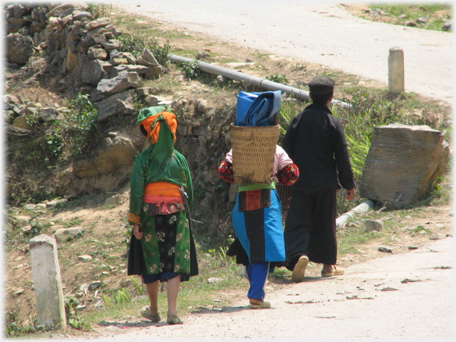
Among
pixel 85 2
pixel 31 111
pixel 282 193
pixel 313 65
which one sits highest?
pixel 85 2

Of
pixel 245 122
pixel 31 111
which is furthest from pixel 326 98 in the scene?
pixel 31 111

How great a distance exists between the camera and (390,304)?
397cm

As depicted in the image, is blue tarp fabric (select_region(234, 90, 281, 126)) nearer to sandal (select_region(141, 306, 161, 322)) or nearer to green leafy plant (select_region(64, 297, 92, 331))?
sandal (select_region(141, 306, 161, 322))

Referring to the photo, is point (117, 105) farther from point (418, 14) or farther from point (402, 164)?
point (418, 14)

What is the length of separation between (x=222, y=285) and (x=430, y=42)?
9.22 meters

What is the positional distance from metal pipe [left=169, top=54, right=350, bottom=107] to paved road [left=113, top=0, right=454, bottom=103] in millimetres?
1734

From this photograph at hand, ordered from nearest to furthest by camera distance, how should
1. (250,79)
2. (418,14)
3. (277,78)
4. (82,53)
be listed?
(250,79), (277,78), (82,53), (418,14)

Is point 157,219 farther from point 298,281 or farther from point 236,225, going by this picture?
point 298,281

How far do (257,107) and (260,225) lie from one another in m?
0.89

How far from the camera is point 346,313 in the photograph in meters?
3.86

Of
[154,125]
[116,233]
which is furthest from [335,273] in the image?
[116,233]

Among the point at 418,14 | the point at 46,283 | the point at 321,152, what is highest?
the point at 418,14

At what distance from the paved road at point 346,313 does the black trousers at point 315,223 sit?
233 mm

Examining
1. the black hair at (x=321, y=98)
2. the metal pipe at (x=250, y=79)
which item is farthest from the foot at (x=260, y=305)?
the metal pipe at (x=250, y=79)
